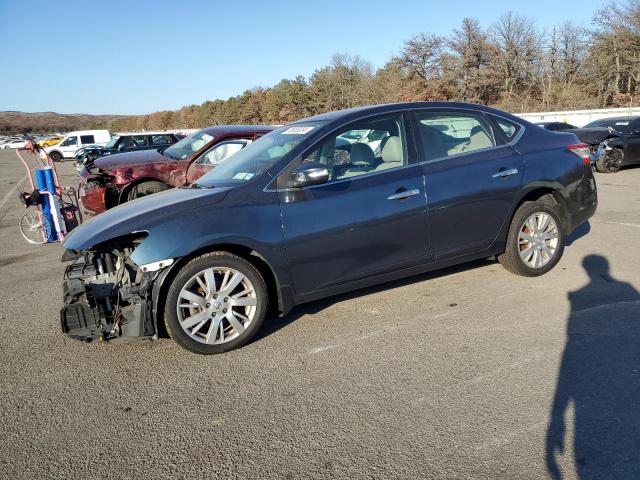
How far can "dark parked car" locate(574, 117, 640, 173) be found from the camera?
45.9 ft

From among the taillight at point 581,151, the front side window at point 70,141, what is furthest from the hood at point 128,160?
the front side window at point 70,141

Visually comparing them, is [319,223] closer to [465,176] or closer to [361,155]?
[361,155]

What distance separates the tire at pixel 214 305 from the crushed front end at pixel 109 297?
19 cm

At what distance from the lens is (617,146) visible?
14.0m

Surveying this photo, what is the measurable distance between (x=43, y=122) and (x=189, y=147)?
154762mm

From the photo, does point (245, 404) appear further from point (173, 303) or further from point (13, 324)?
point (13, 324)

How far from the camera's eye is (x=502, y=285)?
16.6 ft

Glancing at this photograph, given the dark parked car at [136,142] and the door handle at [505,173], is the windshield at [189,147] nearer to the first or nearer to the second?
the door handle at [505,173]

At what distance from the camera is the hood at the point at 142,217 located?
3.76 metres

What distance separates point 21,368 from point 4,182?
1998 centimetres

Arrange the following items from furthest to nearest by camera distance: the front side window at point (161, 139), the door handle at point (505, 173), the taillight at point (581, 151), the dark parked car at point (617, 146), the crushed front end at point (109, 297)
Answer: the front side window at point (161, 139)
the dark parked car at point (617, 146)
the taillight at point (581, 151)
the door handle at point (505, 173)
the crushed front end at point (109, 297)

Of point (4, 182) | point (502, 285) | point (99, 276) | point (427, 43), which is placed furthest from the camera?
point (427, 43)

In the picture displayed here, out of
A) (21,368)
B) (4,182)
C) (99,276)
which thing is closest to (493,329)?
(99,276)

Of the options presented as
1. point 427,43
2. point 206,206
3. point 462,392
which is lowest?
point 462,392
